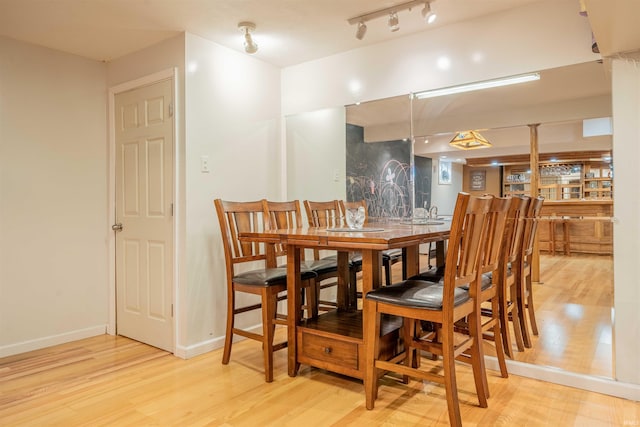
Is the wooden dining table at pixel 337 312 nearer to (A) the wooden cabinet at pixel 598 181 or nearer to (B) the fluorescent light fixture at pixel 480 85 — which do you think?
(A) the wooden cabinet at pixel 598 181

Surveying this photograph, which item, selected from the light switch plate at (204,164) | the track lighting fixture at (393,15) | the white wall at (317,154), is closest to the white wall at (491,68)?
the white wall at (317,154)

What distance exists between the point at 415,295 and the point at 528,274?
1.19 metres

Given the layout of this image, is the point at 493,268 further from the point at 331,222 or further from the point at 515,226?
the point at 331,222

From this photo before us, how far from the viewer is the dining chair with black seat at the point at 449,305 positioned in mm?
1803

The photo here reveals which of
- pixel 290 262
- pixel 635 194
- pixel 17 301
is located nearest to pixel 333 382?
pixel 290 262

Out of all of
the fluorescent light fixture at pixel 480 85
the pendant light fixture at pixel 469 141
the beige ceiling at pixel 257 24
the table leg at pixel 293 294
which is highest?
the beige ceiling at pixel 257 24

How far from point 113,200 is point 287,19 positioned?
1977mm

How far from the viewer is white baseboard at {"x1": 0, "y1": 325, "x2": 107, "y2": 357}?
293cm

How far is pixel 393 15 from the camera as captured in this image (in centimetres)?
261

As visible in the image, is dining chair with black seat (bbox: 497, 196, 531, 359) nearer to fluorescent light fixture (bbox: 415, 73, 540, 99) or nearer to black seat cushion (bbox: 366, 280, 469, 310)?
black seat cushion (bbox: 366, 280, 469, 310)

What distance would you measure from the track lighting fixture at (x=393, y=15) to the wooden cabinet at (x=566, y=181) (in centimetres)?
104

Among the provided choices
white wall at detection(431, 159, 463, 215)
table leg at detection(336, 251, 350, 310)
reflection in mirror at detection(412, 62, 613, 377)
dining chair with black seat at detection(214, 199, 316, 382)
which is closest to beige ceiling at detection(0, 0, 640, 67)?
reflection in mirror at detection(412, 62, 613, 377)

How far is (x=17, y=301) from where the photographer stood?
2988mm

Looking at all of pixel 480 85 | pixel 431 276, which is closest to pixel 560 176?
pixel 480 85
